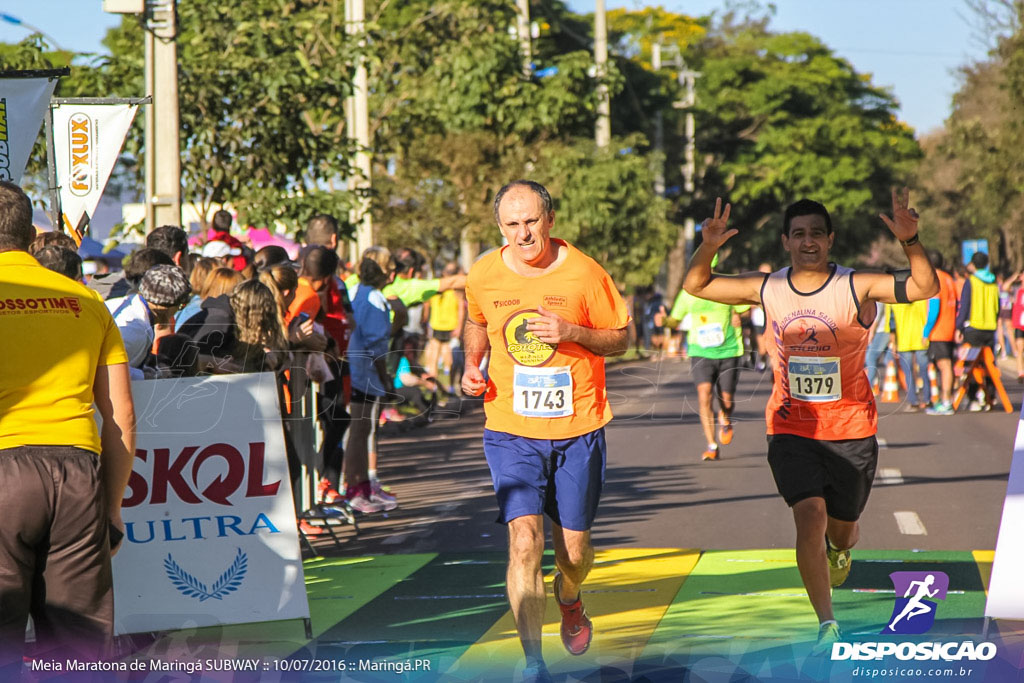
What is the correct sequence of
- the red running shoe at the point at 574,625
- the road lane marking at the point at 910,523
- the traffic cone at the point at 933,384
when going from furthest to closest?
the traffic cone at the point at 933,384 → the road lane marking at the point at 910,523 → the red running shoe at the point at 574,625

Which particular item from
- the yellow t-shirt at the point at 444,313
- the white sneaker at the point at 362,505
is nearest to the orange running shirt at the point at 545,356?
the white sneaker at the point at 362,505

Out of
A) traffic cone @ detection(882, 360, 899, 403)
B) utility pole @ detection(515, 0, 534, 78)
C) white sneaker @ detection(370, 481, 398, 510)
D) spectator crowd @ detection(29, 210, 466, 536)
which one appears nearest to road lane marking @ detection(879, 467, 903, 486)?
spectator crowd @ detection(29, 210, 466, 536)

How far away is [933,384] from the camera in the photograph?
811 inches

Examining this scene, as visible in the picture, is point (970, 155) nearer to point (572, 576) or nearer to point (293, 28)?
point (293, 28)

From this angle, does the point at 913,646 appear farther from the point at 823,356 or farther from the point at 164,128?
the point at 164,128

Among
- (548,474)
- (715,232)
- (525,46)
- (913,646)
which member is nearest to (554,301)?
(548,474)

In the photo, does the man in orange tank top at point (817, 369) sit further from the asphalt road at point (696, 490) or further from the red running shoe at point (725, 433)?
the red running shoe at point (725, 433)

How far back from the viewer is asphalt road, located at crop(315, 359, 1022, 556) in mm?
9664

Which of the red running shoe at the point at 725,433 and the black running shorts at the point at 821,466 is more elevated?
the black running shorts at the point at 821,466

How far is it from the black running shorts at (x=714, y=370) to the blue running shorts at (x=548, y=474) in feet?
25.7

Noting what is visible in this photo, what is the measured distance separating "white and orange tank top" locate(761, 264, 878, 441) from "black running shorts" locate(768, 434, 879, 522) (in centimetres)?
4

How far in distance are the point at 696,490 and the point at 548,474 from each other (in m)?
6.16

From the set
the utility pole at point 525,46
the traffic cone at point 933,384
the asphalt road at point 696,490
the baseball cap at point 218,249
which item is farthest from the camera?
the utility pole at point 525,46

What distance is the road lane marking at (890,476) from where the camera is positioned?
490 inches
